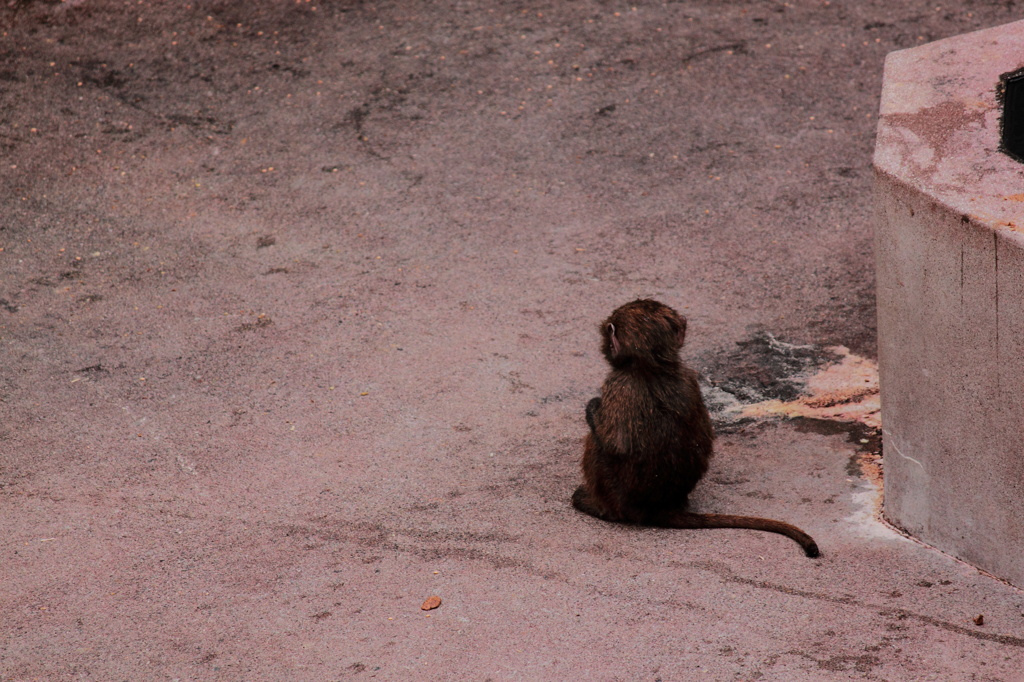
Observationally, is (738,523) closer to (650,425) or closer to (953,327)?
(650,425)

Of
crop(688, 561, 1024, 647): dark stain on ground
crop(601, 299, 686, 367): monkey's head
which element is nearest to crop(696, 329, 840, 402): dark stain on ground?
crop(601, 299, 686, 367): monkey's head

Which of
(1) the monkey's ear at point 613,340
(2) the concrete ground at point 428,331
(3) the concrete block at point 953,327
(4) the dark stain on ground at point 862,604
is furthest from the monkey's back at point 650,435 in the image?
(3) the concrete block at point 953,327

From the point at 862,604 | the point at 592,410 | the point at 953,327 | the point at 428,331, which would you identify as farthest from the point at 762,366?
the point at 862,604

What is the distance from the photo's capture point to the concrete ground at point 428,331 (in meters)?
3.83

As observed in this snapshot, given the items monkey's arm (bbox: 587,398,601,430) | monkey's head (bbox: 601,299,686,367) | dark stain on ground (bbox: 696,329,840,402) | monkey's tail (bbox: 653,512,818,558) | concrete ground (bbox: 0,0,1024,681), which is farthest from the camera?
dark stain on ground (bbox: 696,329,840,402)

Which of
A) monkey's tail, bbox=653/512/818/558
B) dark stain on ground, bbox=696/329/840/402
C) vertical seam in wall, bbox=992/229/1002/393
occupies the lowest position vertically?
dark stain on ground, bbox=696/329/840/402

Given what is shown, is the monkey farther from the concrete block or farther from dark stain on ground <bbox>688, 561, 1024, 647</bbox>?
the concrete block

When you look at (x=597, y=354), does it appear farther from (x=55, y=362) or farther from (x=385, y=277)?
(x=55, y=362)

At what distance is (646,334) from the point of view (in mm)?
4461

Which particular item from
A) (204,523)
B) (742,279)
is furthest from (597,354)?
(204,523)

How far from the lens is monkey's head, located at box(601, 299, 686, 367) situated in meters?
4.46

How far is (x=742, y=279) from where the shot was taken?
6.87m

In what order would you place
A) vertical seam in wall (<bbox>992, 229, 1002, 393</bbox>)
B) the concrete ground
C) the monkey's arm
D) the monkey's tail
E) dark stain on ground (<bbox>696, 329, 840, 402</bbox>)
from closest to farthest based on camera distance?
vertical seam in wall (<bbox>992, 229, 1002, 393</bbox>) → the concrete ground → the monkey's tail → the monkey's arm → dark stain on ground (<bbox>696, 329, 840, 402</bbox>)

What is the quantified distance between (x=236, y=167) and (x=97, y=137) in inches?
48.4
